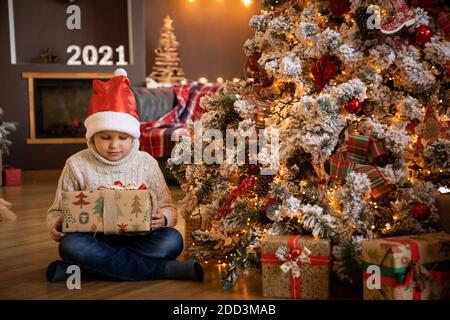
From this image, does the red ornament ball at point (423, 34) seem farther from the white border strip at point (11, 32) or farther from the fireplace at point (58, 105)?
the white border strip at point (11, 32)

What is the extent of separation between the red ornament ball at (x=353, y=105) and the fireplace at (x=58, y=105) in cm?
459

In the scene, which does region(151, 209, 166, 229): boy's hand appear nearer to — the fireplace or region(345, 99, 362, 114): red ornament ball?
region(345, 99, 362, 114): red ornament ball

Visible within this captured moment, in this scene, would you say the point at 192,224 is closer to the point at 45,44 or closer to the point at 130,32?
the point at 130,32

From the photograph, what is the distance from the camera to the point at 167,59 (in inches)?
279

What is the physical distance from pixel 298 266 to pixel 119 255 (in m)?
0.68

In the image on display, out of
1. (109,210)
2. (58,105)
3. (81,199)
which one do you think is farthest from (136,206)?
(58,105)

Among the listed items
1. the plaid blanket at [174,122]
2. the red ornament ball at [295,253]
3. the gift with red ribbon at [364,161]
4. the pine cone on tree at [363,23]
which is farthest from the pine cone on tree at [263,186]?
the plaid blanket at [174,122]

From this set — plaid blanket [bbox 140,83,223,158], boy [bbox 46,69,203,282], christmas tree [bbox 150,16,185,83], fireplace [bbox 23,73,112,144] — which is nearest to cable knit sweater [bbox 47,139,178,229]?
boy [bbox 46,69,203,282]

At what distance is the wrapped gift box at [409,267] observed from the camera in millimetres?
1897

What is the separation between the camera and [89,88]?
6.64m

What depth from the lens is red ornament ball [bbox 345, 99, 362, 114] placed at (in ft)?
7.23

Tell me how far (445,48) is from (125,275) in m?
1.39

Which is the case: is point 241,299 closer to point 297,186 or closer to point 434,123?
point 297,186

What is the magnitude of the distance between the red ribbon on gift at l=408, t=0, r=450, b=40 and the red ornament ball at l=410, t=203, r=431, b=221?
0.61m
